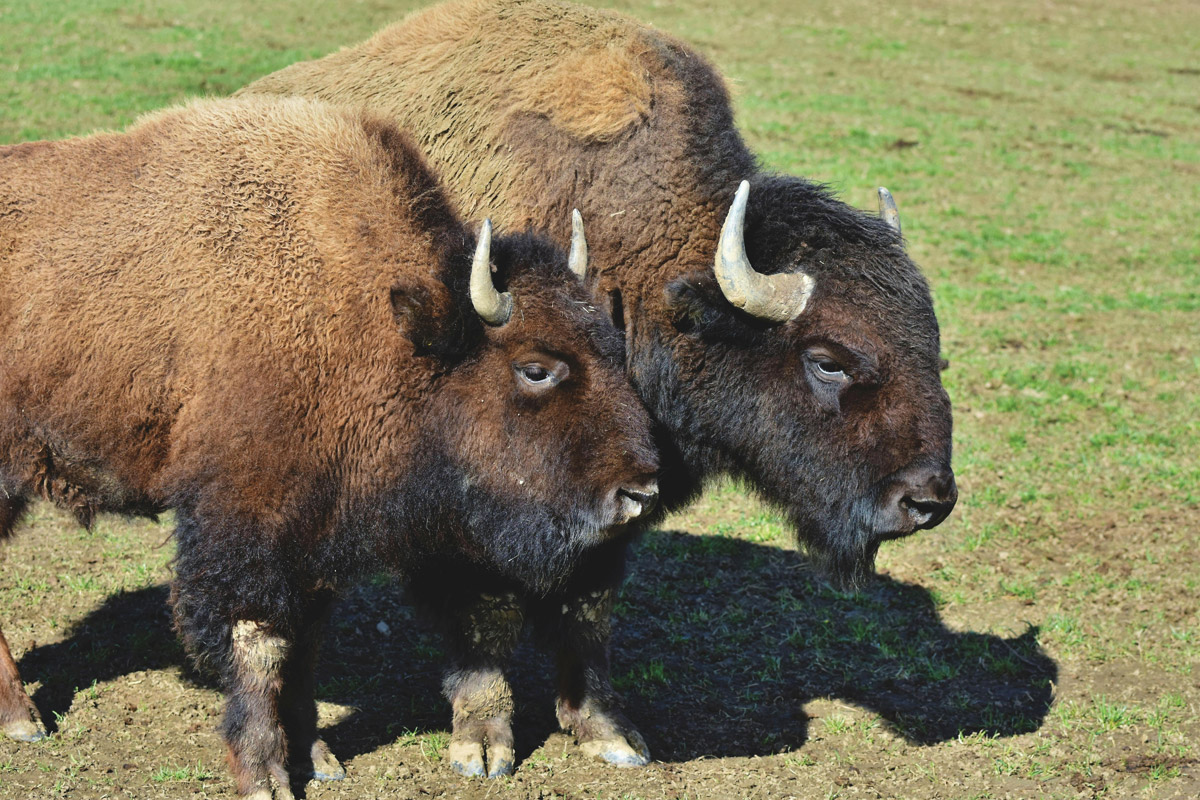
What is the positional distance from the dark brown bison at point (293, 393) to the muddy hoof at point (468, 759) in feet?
1.83

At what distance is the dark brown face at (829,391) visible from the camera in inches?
208

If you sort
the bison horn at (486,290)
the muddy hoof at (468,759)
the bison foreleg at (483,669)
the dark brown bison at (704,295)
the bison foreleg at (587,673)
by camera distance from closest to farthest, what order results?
the bison horn at (486,290)
the dark brown bison at (704,295)
the muddy hoof at (468,759)
the bison foreleg at (483,669)
the bison foreleg at (587,673)

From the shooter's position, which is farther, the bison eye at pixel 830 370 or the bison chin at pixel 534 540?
the bison eye at pixel 830 370

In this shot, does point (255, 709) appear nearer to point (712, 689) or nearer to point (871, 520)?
point (712, 689)

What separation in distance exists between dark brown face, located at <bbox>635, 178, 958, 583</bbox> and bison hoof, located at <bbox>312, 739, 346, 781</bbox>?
85.6 inches

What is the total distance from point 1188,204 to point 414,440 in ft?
48.0

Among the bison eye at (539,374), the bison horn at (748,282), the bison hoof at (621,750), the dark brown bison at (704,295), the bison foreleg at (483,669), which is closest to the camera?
the bison eye at (539,374)

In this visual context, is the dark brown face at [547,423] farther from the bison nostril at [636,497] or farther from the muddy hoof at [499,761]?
the muddy hoof at [499,761]

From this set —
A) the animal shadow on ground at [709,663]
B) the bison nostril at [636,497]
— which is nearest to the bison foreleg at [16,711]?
the animal shadow on ground at [709,663]

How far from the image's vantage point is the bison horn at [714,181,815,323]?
5.20 metres

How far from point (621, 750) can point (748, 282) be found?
231 centimetres

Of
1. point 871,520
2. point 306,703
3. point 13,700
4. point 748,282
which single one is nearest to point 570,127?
point 748,282

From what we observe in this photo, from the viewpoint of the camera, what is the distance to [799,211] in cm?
557

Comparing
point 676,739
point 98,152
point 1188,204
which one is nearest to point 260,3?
point 1188,204
